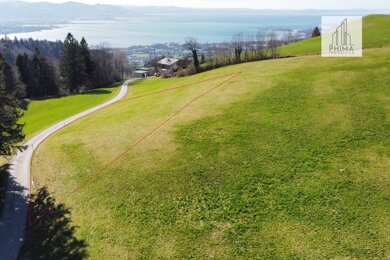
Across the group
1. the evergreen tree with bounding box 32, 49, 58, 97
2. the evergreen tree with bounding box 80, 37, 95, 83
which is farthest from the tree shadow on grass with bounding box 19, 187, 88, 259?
the evergreen tree with bounding box 32, 49, 58, 97

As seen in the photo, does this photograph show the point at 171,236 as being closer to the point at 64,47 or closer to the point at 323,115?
the point at 323,115

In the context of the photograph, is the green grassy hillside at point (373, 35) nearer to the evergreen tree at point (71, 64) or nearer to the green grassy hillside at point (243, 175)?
the green grassy hillside at point (243, 175)

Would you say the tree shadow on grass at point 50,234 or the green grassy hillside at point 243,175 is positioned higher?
the green grassy hillside at point 243,175

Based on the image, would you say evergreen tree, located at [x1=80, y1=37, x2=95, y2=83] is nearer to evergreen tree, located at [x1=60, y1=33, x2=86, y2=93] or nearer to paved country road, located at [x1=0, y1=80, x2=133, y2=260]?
evergreen tree, located at [x1=60, y1=33, x2=86, y2=93]

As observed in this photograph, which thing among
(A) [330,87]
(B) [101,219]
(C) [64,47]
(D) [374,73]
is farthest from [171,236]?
(C) [64,47]

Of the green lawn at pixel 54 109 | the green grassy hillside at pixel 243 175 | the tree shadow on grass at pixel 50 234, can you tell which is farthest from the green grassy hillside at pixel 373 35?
the tree shadow on grass at pixel 50 234
